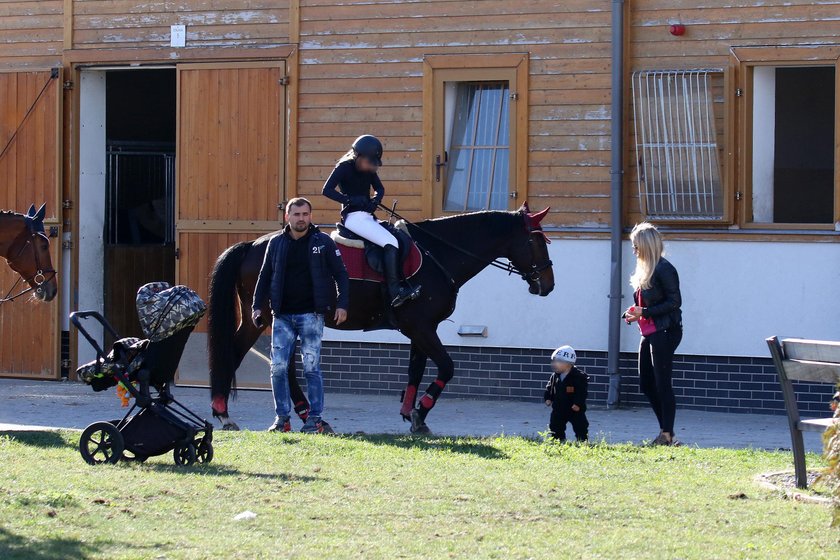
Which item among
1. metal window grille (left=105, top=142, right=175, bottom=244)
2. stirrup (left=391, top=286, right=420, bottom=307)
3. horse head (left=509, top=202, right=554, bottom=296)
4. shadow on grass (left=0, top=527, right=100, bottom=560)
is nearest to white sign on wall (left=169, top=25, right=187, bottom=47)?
metal window grille (left=105, top=142, right=175, bottom=244)

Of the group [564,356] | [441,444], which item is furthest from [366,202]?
[441,444]

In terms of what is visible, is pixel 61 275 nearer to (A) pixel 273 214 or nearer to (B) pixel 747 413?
(A) pixel 273 214

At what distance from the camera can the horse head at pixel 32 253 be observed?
11.5 m

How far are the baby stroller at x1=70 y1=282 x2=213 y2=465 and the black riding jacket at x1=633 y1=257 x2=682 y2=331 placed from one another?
3.58 m

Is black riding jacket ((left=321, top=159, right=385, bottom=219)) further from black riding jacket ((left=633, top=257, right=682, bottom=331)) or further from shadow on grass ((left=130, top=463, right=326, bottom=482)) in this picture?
shadow on grass ((left=130, top=463, right=326, bottom=482))

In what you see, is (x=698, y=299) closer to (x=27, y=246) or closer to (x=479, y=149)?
(x=479, y=149)

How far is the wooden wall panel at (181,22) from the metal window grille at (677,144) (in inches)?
163

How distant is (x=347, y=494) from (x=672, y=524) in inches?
72.5

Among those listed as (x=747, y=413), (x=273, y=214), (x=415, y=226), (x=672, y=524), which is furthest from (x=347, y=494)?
(x=273, y=214)

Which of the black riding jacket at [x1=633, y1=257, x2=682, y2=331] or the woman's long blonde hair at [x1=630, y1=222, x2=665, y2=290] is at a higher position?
the woman's long blonde hair at [x1=630, y1=222, x2=665, y2=290]

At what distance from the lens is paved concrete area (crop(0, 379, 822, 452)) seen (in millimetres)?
11586

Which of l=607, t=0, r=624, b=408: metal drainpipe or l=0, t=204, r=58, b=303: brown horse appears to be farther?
l=607, t=0, r=624, b=408: metal drainpipe

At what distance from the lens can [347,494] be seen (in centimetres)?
755

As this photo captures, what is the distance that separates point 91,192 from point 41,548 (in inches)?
421
